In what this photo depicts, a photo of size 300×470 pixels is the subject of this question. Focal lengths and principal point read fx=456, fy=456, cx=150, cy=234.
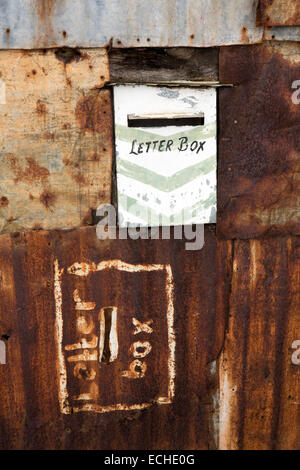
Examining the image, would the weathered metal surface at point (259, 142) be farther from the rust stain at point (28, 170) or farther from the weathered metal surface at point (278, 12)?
the rust stain at point (28, 170)

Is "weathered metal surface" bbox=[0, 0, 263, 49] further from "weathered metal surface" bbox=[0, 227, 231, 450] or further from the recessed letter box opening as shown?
"weathered metal surface" bbox=[0, 227, 231, 450]

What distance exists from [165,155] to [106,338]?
1028mm

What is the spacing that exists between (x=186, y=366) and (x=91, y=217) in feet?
3.25

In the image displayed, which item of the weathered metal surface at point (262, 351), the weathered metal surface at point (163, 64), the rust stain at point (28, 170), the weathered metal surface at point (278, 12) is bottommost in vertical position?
the weathered metal surface at point (262, 351)

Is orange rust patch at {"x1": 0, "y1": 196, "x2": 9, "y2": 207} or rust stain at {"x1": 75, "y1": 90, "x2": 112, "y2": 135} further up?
rust stain at {"x1": 75, "y1": 90, "x2": 112, "y2": 135}

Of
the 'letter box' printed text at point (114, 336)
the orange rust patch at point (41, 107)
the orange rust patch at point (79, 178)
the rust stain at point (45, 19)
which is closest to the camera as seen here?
the rust stain at point (45, 19)

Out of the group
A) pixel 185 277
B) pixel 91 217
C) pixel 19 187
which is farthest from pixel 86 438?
pixel 19 187

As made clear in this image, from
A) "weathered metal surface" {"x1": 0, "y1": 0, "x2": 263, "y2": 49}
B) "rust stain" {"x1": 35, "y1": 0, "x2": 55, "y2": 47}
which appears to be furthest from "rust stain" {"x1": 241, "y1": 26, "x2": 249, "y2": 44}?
"rust stain" {"x1": 35, "y1": 0, "x2": 55, "y2": 47}

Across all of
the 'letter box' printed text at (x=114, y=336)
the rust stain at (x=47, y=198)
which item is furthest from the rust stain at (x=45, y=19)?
the 'letter box' printed text at (x=114, y=336)

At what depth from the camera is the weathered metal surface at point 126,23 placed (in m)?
2.08

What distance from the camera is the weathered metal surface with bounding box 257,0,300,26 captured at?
213 cm

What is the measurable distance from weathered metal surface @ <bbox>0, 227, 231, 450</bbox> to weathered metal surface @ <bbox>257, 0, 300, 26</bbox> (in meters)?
1.06

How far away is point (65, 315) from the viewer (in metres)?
2.41

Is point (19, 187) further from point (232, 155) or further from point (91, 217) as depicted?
point (232, 155)
